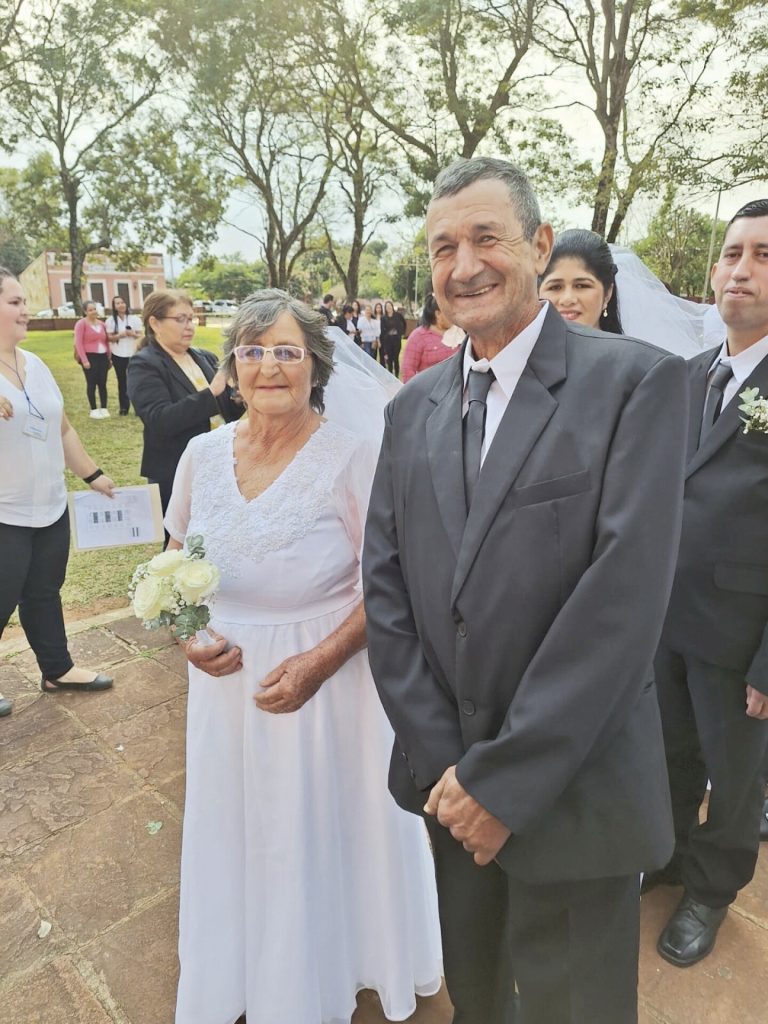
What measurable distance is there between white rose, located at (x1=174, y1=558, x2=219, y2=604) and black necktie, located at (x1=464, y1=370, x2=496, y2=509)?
0.77m

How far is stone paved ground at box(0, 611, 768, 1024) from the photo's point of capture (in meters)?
2.17

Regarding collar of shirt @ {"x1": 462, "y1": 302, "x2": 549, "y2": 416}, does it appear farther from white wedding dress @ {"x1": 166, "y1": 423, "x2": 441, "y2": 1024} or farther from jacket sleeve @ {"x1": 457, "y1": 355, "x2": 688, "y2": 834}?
white wedding dress @ {"x1": 166, "y1": 423, "x2": 441, "y2": 1024}

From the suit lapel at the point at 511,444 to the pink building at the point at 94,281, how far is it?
62.0m

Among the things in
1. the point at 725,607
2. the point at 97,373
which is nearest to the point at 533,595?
the point at 725,607

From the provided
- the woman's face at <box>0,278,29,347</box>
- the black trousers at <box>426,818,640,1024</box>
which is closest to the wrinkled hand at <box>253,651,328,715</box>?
the black trousers at <box>426,818,640,1024</box>

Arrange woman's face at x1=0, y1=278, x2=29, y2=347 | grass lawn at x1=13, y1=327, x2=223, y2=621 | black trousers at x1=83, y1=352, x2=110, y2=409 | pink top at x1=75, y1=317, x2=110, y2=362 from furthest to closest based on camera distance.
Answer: black trousers at x1=83, y1=352, x2=110, y2=409 → pink top at x1=75, y1=317, x2=110, y2=362 → grass lawn at x1=13, y1=327, x2=223, y2=621 → woman's face at x1=0, y1=278, x2=29, y2=347

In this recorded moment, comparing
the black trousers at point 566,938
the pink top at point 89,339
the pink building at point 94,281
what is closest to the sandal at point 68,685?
the black trousers at point 566,938

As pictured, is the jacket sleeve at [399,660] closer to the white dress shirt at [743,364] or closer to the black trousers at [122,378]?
the white dress shirt at [743,364]

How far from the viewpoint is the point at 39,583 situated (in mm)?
3828

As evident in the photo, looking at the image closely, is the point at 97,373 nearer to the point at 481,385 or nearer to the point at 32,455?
the point at 32,455

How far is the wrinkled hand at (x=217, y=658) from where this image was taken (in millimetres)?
1900

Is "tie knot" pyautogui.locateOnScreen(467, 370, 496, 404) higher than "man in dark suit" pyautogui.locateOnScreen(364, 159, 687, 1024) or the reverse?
higher

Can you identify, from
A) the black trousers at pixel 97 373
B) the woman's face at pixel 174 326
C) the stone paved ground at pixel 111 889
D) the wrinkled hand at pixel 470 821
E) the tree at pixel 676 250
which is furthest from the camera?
the tree at pixel 676 250

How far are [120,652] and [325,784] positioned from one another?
3125 millimetres
